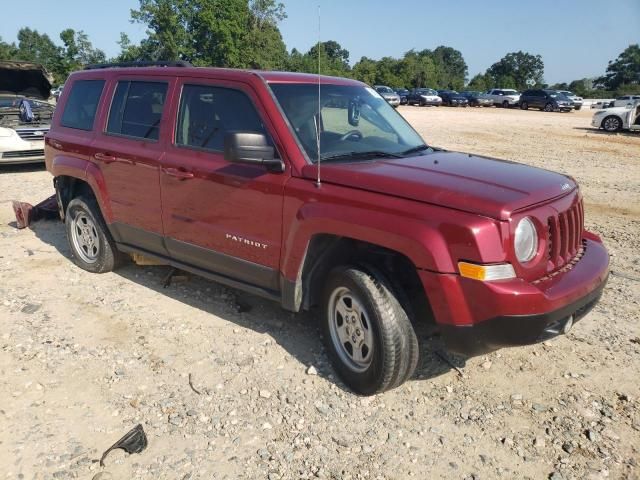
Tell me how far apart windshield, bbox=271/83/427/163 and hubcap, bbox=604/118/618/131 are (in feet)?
67.1

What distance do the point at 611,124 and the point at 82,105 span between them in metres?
21.7

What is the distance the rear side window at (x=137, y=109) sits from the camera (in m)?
4.57

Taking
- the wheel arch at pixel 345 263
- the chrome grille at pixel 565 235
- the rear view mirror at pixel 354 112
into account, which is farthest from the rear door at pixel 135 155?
Answer: the chrome grille at pixel 565 235

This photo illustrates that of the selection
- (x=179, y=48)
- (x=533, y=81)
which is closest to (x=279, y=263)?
(x=179, y=48)

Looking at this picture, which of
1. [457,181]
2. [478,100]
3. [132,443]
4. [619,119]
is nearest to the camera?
[132,443]

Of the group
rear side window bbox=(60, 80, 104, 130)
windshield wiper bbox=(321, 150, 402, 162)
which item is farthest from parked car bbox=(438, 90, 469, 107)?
windshield wiper bbox=(321, 150, 402, 162)

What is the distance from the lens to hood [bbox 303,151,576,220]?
2977mm

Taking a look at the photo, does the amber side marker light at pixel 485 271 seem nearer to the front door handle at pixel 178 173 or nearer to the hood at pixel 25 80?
the front door handle at pixel 178 173

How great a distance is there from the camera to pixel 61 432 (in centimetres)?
315

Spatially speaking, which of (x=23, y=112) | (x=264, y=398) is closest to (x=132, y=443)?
(x=264, y=398)

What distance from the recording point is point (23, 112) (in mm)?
10742

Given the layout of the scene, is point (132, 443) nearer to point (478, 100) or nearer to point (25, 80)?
point (25, 80)

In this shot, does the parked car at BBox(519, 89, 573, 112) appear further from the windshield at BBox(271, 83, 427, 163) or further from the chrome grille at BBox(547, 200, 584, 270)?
the chrome grille at BBox(547, 200, 584, 270)

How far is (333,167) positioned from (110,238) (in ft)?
9.51
